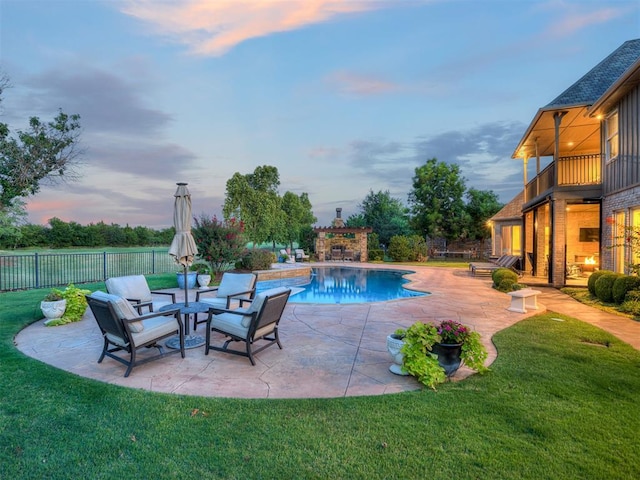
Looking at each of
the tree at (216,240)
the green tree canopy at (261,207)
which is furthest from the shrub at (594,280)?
the green tree canopy at (261,207)

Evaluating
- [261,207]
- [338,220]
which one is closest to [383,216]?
[338,220]

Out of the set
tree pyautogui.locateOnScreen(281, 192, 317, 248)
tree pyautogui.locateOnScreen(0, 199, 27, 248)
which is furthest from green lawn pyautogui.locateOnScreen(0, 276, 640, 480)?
tree pyautogui.locateOnScreen(281, 192, 317, 248)

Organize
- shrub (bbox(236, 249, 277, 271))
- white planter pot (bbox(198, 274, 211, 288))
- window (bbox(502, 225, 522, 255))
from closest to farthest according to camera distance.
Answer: white planter pot (bbox(198, 274, 211, 288))
shrub (bbox(236, 249, 277, 271))
window (bbox(502, 225, 522, 255))

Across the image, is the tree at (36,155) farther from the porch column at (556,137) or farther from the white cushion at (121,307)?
the porch column at (556,137)

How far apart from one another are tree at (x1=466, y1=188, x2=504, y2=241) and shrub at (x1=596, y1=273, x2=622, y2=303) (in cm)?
1666

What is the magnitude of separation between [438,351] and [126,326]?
11.4ft

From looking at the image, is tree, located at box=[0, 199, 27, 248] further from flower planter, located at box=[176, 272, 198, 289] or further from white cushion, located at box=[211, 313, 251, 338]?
white cushion, located at box=[211, 313, 251, 338]

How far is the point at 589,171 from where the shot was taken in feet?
36.1

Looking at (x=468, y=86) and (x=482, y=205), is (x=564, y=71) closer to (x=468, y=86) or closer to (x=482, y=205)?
→ (x=468, y=86)

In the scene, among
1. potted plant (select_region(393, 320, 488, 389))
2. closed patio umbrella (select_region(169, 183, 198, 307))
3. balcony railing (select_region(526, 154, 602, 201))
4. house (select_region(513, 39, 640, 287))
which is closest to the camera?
potted plant (select_region(393, 320, 488, 389))

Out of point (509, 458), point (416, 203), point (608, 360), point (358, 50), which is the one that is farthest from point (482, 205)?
point (509, 458)

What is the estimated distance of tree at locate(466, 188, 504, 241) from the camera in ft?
79.2

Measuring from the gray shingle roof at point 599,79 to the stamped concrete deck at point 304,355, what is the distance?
20.6ft

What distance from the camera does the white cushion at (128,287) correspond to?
207 inches
